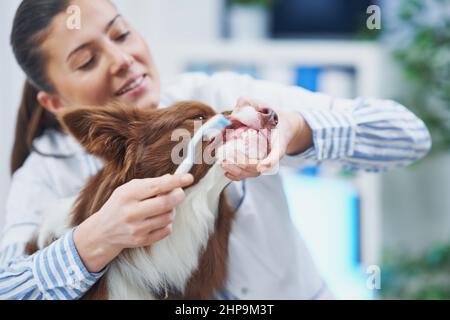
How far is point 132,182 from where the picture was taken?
468mm

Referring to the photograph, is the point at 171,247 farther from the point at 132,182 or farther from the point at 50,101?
the point at 50,101

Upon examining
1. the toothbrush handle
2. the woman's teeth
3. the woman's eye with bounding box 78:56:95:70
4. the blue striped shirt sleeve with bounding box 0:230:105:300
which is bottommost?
the blue striped shirt sleeve with bounding box 0:230:105:300

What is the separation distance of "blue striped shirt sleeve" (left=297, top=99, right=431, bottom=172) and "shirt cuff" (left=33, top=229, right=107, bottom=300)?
28 centimetres

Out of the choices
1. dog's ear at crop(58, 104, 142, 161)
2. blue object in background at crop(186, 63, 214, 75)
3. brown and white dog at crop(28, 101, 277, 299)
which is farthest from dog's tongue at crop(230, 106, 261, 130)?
blue object in background at crop(186, 63, 214, 75)

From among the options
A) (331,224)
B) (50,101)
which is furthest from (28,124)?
(331,224)

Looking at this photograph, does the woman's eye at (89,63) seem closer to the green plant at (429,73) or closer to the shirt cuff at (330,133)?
the shirt cuff at (330,133)

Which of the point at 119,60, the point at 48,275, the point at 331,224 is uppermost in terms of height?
the point at 119,60

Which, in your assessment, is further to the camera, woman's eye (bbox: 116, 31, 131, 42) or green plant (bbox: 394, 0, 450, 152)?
green plant (bbox: 394, 0, 450, 152)

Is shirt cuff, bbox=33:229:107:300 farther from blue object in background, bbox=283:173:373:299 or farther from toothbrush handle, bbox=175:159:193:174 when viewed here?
blue object in background, bbox=283:173:373:299

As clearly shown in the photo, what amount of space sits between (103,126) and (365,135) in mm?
309

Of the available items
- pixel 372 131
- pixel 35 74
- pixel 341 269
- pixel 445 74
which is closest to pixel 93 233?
pixel 35 74

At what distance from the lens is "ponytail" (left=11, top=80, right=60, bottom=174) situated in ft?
1.81

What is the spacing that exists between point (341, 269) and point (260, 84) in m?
0.40

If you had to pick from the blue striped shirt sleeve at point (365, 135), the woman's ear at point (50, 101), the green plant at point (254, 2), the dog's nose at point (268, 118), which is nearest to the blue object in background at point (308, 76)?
the blue striped shirt sleeve at point (365, 135)
